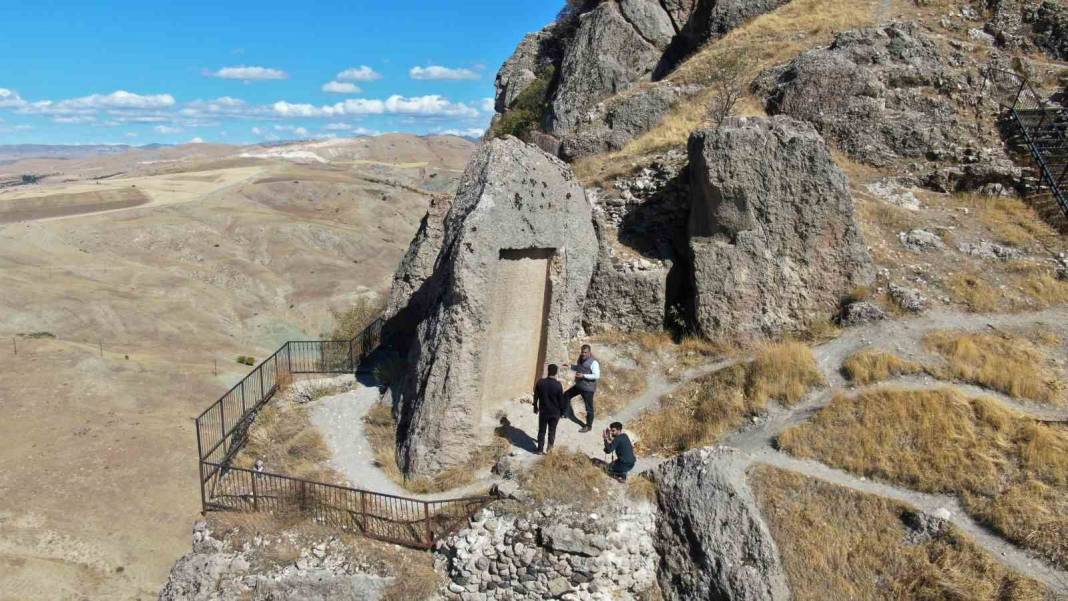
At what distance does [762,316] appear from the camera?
598 inches

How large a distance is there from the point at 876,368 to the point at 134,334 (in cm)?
3624

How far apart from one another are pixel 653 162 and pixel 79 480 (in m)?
21.3

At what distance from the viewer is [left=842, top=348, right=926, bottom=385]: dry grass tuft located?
12602 millimetres

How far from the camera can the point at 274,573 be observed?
404 inches

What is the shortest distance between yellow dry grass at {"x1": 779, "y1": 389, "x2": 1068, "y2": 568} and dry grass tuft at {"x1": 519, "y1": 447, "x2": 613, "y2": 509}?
3687 mm

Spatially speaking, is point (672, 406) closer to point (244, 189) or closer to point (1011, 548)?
point (1011, 548)

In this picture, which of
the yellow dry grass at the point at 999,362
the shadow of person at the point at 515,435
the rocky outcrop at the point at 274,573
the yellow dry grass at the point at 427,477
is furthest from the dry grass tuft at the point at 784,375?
the rocky outcrop at the point at 274,573

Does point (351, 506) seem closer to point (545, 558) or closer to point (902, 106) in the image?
point (545, 558)

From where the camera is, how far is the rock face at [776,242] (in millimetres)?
15195

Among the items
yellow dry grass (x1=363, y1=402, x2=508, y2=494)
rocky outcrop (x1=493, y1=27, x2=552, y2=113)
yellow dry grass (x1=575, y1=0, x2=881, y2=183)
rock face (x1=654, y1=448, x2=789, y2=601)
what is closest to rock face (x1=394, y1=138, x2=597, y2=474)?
yellow dry grass (x1=363, y1=402, x2=508, y2=494)

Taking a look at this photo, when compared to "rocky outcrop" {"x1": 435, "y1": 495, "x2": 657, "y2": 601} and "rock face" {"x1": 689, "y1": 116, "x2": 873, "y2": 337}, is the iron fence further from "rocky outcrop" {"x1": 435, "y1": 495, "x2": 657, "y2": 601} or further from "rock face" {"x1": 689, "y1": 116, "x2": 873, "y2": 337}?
"rock face" {"x1": 689, "y1": 116, "x2": 873, "y2": 337}

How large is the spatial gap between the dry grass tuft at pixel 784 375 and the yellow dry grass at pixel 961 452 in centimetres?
83

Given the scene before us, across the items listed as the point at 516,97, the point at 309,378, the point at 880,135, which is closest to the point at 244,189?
the point at 516,97

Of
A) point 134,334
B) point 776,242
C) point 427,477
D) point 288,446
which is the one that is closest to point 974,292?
point 776,242
